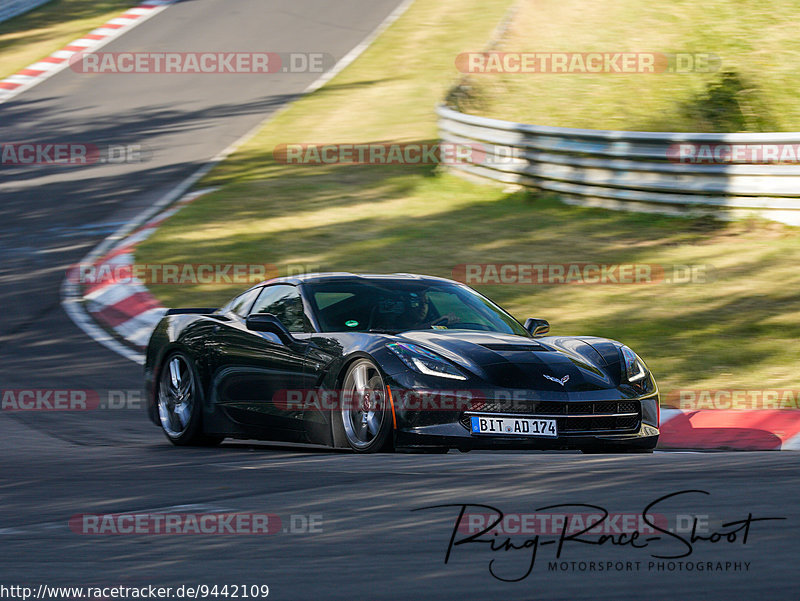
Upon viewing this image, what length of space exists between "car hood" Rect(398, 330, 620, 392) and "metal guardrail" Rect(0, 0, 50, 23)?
97.0 feet

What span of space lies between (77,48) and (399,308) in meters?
24.9

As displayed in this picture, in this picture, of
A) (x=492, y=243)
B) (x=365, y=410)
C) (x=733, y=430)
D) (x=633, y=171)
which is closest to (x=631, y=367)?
(x=733, y=430)

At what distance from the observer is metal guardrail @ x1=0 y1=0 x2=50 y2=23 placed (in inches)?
1330

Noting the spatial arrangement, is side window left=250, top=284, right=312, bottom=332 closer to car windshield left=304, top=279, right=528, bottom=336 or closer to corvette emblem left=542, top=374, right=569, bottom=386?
car windshield left=304, top=279, right=528, bottom=336

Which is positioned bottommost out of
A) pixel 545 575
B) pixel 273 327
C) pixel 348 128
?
pixel 348 128

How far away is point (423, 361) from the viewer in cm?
686

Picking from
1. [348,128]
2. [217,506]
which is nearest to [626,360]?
[217,506]

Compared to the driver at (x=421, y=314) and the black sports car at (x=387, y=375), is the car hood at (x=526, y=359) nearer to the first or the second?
the black sports car at (x=387, y=375)

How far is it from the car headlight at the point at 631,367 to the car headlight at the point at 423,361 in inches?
44.6

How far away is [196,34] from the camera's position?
1219 inches

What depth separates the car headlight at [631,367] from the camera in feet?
23.8

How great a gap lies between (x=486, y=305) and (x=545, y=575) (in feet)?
14.7

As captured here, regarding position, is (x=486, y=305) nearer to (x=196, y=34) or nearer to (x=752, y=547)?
(x=752, y=547)

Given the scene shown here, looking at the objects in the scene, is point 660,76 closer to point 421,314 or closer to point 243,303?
point 243,303
